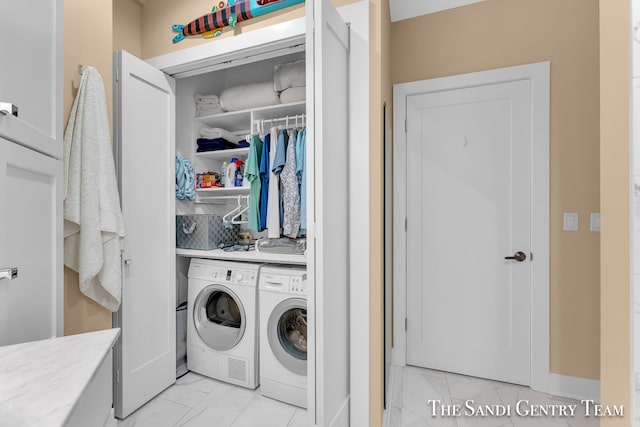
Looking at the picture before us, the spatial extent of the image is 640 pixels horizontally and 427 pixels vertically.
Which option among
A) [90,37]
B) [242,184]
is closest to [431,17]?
[242,184]

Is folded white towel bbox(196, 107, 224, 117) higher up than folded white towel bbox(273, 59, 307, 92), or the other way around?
folded white towel bbox(273, 59, 307, 92)

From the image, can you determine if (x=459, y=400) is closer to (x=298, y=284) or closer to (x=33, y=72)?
(x=298, y=284)

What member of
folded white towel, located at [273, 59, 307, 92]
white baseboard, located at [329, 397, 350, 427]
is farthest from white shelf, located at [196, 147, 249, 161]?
white baseboard, located at [329, 397, 350, 427]

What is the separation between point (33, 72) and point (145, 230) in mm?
1195

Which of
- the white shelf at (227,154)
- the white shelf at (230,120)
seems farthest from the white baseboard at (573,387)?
the white shelf at (230,120)

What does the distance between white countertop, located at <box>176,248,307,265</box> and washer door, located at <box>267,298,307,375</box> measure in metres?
0.26

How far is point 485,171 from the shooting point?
2.28 m

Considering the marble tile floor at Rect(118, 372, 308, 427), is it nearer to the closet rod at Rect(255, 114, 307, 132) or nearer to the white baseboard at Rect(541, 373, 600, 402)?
the white baseboard at Rect(541, 373, 600, 402)

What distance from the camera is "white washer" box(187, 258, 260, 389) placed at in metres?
2.16

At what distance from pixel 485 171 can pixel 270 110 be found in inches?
67.0

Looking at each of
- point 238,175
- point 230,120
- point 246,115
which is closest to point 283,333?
point 238,175

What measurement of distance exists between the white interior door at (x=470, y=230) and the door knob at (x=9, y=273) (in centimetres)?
225

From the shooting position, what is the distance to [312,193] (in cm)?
A: 131

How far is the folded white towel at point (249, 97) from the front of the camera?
8.05ft
